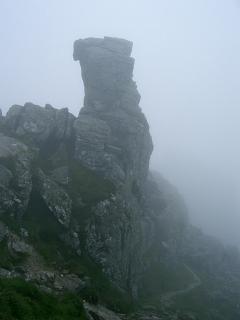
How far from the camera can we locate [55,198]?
7150 centimetres

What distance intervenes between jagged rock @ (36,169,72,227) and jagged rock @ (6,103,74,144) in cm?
1557

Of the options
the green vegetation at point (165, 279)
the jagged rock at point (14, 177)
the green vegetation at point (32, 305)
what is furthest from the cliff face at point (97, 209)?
the green vegetation at point (32, 305)

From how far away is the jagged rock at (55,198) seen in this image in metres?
70.0

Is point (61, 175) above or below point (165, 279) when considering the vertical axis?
above

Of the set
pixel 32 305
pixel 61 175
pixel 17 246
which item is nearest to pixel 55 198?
pixel 61 175

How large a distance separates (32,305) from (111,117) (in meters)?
72.5

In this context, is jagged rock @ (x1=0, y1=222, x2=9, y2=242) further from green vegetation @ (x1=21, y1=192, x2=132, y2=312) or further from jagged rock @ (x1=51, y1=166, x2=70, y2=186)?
jagged rock @ (x1=51, y1=166, x2=70, y2=186)

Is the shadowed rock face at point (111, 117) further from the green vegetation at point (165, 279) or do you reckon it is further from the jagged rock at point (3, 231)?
the jagged rock at point (3, 231)

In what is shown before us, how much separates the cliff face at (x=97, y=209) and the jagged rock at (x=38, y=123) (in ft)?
0.72

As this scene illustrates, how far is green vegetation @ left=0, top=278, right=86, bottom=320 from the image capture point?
32.0m

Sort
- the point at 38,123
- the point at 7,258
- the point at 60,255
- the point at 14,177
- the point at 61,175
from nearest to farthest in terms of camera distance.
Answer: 1. the point at 7,258
2. the point at 60,255
3. the point at 14,177
4. the point at 61,175
5. the point at 38,123

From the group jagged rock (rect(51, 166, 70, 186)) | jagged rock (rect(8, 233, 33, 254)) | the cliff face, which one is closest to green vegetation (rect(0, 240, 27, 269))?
the cliff face

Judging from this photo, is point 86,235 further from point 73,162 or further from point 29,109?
point 29,109

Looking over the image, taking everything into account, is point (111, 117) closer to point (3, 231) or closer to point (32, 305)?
point (3, 231)
